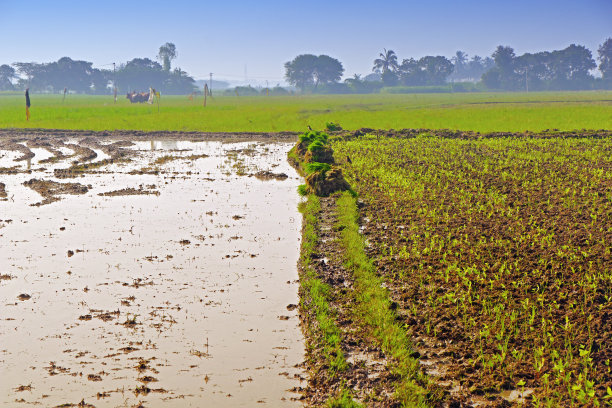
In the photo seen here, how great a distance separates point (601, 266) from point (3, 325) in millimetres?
8145

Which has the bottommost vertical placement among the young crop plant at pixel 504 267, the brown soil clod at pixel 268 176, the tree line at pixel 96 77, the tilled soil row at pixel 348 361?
the tilled soil row at pixel 348 361

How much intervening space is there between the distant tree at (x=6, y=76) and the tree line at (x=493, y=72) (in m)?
71.8

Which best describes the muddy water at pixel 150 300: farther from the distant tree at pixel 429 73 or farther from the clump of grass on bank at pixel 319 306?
the distant tree at pixel 429 73

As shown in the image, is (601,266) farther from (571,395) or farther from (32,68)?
(32,68)

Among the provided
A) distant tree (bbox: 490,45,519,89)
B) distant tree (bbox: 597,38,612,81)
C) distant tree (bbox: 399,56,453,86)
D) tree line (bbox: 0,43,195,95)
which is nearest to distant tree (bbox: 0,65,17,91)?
tree line (bbox: 0,43,195,95)

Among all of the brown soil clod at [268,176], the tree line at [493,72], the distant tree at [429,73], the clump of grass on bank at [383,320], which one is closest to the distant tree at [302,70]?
the tree line at [493,72]

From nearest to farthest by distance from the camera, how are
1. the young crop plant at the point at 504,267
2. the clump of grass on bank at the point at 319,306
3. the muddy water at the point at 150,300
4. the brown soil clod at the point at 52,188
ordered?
1. the muddy water at the point at 150,300
2. the young crop plant at the point at 504,267
3. the clump of grass on bank at the point at 319,306
4. the brown soil clod at the point at 52,188

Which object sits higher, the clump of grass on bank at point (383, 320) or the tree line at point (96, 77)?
the tree line at point (96, 77)

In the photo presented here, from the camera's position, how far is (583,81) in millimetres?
144125

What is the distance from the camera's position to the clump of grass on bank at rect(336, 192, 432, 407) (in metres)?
5.64

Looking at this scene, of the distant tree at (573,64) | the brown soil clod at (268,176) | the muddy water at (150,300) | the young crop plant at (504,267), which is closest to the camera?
the muddy water at (150,300)

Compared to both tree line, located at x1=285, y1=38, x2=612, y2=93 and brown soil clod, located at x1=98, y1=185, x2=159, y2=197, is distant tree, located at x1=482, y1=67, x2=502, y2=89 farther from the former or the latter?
brown soil clod, located at x1=98, y1=185, x2=159, y2=197

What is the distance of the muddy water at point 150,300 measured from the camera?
5.86 meters

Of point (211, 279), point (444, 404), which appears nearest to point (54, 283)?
point (211, 279)
